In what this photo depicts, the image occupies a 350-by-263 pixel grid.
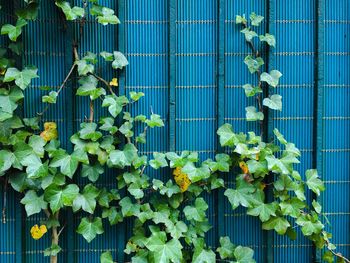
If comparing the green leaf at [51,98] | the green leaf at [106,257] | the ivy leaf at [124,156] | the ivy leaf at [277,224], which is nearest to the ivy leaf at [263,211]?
the ivy leaf at [277,224]

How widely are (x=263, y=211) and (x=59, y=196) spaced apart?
131cm

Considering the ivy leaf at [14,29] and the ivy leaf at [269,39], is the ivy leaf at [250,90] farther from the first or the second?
the ivy leaf at [14,29]

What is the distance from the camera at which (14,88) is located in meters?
3.19

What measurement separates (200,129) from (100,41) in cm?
89

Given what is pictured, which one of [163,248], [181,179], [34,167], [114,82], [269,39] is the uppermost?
[269,39]

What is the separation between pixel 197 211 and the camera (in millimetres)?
3289

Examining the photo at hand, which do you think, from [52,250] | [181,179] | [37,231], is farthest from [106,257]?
[181,179]

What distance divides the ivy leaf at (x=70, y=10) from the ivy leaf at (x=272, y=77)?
4.04 ft

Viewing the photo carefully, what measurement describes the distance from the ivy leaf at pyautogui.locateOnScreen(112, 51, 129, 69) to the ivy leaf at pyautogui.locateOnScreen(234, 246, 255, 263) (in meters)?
1.42

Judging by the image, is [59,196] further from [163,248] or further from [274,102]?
[274,102]

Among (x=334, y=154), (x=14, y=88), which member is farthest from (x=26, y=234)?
(x=334, y=154)

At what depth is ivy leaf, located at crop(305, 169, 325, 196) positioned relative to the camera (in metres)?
3.34

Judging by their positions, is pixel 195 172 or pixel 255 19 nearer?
pixel 195 172

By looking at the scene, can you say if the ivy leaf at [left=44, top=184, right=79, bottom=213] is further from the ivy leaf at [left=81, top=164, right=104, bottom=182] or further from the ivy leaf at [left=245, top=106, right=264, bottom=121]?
the ivy leaf at [left=245, top=106, right=264, bottom=121]
